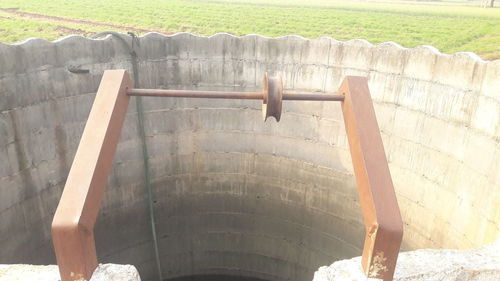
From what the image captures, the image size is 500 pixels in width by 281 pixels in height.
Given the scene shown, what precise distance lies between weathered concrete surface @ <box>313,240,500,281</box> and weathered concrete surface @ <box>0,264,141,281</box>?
177cm

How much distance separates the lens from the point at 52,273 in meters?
3.73

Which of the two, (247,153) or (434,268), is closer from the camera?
(434,268)

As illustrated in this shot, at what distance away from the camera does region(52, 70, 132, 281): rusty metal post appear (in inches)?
140

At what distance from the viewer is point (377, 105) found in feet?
31.8

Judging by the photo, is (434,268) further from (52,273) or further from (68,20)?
(68,20)

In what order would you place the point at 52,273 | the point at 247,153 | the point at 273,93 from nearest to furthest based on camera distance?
the point at 52,273 < the point at 273,93 < the point at 247,153

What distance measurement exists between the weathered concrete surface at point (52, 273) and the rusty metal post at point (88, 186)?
0.35 feet

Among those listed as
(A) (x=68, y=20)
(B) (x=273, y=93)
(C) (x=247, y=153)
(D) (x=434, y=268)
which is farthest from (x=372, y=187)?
(A) (x=68, y=20)

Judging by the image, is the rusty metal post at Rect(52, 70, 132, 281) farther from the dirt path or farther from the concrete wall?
the dirt path

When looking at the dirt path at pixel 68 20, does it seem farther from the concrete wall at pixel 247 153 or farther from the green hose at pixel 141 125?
the green hose at pixel 141 125

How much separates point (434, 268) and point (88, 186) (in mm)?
3493

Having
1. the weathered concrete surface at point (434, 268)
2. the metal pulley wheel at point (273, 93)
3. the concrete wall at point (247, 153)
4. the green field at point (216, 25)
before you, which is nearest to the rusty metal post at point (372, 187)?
the weathered concrete surface at point (434, 268)

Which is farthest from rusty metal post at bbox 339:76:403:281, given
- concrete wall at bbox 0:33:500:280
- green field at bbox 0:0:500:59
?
green field at bbox 0:0:500:59

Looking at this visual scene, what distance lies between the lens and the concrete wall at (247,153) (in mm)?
8062
